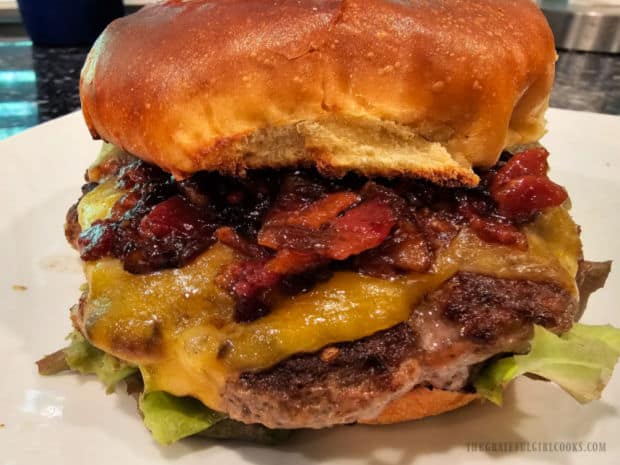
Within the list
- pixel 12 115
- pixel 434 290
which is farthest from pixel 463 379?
pixel 12 115

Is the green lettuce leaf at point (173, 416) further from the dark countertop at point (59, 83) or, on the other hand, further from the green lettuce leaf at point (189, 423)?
the dark countertop at point (59, 83)

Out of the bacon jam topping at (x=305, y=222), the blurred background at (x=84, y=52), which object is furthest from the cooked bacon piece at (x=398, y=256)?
the blurred background at (x=84, y=52)

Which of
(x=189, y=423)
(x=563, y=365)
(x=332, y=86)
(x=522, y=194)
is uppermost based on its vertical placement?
(x=332, y=86)

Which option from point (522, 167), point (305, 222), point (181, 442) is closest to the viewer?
point (305, 222)

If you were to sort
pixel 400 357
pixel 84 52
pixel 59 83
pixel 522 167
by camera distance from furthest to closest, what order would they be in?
1. pixel 84 52
2. pixel 59 83
3. pixel 522 167
4. pixel 400 357

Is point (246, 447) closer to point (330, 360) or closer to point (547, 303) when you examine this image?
point (330, 360)

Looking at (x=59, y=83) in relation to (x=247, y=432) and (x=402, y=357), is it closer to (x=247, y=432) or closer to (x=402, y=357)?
(x=247, y=432)

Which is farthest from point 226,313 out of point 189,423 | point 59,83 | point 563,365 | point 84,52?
point 84,52
